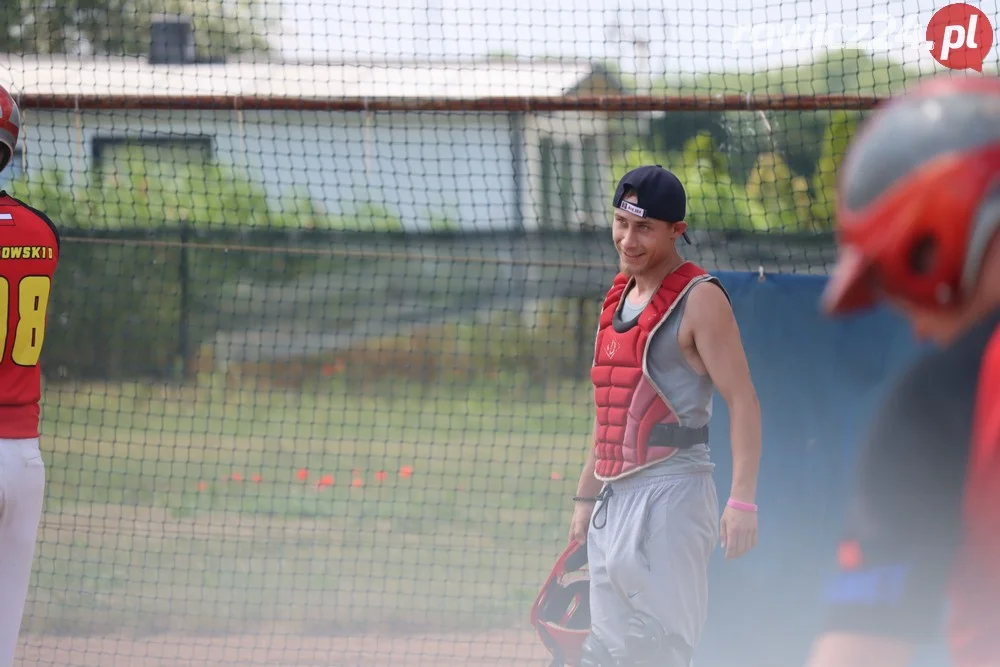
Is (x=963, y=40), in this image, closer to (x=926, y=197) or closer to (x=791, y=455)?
(x=791, y=455)

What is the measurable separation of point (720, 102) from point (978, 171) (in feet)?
11.6

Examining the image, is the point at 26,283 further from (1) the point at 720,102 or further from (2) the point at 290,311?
(2) the point at 290,311

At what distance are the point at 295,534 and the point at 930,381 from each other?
6756 mm

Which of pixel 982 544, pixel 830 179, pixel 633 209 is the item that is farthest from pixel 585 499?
pixel 830 179

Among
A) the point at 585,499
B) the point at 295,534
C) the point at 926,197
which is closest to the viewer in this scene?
the point at 926,197

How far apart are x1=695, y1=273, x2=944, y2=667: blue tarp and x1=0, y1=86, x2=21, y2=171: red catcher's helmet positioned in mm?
2756

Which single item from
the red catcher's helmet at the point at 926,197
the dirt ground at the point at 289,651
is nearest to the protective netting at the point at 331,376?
the dirt ground at the point at 289,651

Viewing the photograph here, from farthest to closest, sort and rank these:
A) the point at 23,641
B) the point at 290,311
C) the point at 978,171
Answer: the point at 290,311, the point at 23,641, the point at 978,171

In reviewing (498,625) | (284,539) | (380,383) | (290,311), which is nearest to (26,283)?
(498,625)

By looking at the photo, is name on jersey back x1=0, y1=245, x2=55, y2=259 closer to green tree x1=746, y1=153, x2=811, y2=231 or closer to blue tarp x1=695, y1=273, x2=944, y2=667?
blue tarp x1=695, y1=273, x2=944, y2=667

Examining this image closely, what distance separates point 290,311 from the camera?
1561cm

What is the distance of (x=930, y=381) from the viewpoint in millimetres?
1410

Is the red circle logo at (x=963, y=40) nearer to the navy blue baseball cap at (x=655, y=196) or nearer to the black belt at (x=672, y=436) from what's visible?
the navy blue baseball cap at (x=655, y=196)

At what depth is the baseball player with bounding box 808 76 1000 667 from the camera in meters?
1.33
